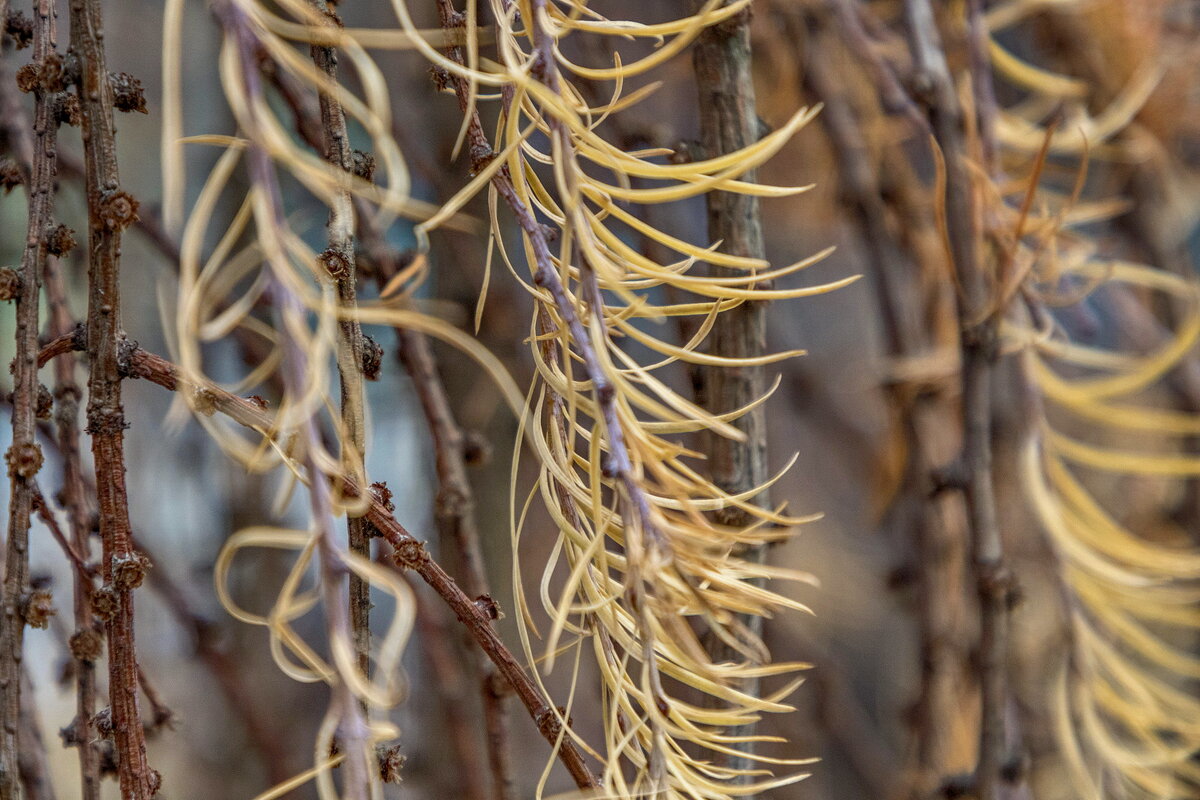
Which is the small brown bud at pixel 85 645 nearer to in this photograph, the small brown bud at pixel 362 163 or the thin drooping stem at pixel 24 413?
the thin drooping stem at pixel 24 413

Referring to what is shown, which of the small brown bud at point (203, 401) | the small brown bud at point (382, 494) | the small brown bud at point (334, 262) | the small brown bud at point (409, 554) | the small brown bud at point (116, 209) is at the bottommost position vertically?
the small brown bud at point (409, 554)

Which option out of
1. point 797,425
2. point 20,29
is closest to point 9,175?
point 20,29

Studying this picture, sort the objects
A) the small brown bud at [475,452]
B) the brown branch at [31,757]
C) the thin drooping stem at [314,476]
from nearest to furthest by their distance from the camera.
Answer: the thin drooping stem at [314,476] < the brown branch at [31,757] < the small brown bud at [475,452]

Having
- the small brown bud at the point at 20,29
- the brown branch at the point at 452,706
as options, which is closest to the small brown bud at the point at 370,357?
the small brown bud at the point at 20,29

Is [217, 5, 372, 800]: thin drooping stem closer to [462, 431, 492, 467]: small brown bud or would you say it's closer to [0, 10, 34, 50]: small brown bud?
[0, 10, 34, 50]: small brown bud

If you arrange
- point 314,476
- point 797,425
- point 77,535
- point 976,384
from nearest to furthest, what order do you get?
point 314,476 → point 77,535 → point 976,384 → point 797,425

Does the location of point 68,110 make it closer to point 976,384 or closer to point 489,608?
point 489,608

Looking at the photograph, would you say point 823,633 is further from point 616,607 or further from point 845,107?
point 616,607

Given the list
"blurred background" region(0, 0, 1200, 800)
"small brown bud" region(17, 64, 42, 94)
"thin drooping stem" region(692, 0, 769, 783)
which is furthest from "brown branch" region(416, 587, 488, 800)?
"small brown bud" region(17, 64, 42, 94)
